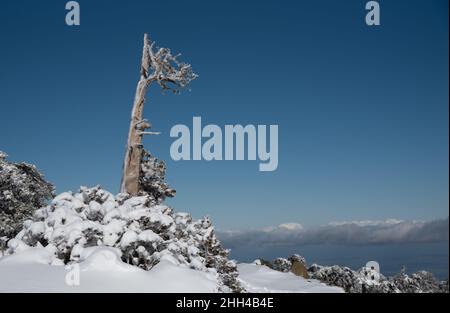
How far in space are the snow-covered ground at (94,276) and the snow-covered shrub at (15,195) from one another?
6.50 m

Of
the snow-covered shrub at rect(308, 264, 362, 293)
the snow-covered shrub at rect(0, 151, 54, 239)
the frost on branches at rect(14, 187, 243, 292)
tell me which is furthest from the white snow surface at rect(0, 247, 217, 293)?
the snow-covered shrub at rect(0, 151, 54, 239)

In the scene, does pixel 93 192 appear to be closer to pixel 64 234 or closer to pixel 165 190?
pixel 64 234

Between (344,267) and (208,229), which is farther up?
(208,229)

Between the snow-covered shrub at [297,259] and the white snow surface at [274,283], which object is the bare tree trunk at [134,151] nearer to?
the white snow surface at [274,283]

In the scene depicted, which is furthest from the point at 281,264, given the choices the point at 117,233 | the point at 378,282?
the point at 117,233

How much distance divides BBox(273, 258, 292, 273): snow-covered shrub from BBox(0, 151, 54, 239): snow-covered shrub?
883cm

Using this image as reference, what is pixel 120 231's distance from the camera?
33.5ft

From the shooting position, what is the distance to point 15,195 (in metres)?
17.2

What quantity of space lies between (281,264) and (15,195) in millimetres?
9899

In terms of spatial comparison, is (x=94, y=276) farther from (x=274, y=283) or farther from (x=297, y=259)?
(x=297, y=259)

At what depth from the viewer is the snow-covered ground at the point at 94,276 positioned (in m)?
7.76
